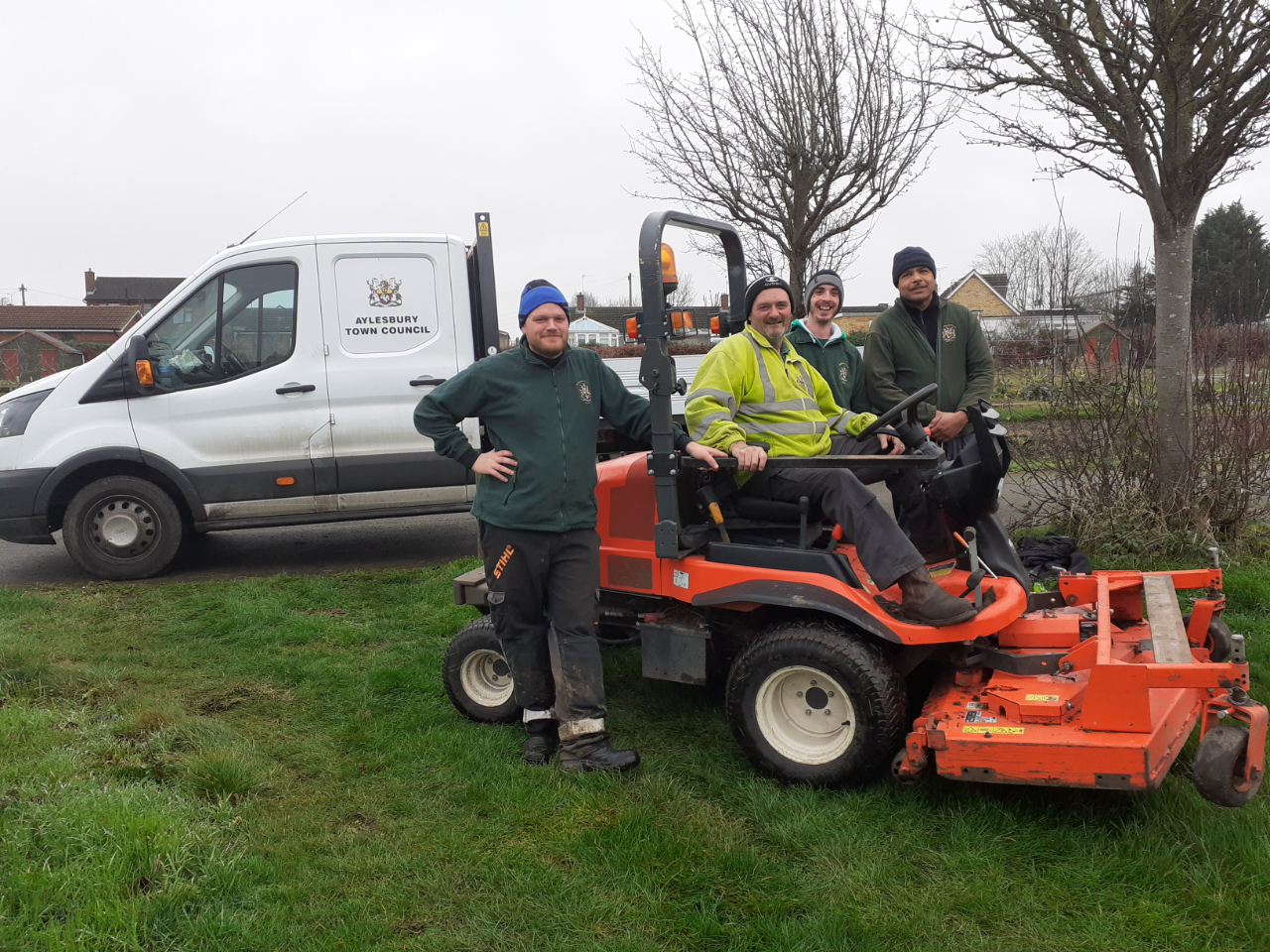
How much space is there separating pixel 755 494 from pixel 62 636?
4204 mm

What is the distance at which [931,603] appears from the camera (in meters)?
3.54

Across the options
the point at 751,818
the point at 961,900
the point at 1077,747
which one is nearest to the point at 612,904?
the point at 751,818

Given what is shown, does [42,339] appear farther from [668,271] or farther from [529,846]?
[529,846]

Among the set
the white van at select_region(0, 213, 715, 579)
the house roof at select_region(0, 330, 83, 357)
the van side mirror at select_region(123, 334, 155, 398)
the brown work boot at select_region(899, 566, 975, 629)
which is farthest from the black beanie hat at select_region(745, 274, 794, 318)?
the house roof at select_region(0, 330, 83, 357)

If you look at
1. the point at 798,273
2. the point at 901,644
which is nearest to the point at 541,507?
the point at 901,644

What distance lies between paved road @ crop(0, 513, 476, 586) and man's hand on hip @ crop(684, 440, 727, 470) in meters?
4.47

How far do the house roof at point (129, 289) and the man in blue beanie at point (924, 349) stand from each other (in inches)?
3167

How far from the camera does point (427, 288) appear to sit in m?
7.66

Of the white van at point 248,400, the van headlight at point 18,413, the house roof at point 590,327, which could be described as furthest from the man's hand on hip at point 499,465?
the house roof at point 590,327

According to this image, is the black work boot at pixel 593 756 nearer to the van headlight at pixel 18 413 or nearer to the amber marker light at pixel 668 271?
the amber marker light at pixel 668 271

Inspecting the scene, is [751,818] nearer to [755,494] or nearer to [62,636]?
[755,494]

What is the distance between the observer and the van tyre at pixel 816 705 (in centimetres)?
357

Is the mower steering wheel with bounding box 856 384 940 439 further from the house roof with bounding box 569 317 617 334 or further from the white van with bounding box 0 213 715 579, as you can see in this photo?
the house roof with bounding box 569 317 617 334

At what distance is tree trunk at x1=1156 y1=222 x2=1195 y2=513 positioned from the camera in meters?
6.59
